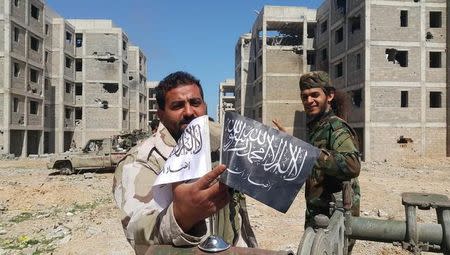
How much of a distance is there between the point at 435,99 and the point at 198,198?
83.2ft

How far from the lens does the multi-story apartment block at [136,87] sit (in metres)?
44.7

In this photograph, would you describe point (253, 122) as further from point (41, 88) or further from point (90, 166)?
point (41, 88)

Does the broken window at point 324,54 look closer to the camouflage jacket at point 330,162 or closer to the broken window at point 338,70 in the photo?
the broken window at point 338,70

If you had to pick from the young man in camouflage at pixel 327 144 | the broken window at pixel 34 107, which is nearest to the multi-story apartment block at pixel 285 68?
the broken window at pixel 34 107

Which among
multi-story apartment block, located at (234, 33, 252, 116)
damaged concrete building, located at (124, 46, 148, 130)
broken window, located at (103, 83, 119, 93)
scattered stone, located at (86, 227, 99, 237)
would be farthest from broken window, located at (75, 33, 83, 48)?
scattered stone, located at (86, 227, 99, 237)

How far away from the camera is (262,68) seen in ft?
104

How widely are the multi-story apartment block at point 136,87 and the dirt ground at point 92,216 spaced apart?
30.8 metres

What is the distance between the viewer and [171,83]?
1611 millimetres

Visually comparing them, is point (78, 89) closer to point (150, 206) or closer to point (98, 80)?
point (98, 80)

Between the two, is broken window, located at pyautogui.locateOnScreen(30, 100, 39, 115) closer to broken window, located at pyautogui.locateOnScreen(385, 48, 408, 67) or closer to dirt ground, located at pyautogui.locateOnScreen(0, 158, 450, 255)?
dirt ground, located at pyautogui.locateOnScreen(0, 158, 450, 255)

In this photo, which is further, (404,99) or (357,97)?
(357,97)

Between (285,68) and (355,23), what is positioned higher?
(355,23)

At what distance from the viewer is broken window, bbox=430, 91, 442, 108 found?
22.2 metres

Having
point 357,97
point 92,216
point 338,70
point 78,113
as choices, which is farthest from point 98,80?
point 92,216
